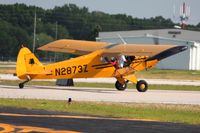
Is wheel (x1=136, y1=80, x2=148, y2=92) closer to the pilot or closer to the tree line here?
the pilot

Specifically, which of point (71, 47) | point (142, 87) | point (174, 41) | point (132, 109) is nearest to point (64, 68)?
point (142, 87)

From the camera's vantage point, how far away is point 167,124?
15.1 m

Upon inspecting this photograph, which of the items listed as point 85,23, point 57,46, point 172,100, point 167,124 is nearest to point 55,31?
point 85,23

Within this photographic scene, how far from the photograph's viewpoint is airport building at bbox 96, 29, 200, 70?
92881 millimetres

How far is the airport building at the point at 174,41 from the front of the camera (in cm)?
9288

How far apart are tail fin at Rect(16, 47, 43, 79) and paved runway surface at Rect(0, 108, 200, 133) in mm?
13253

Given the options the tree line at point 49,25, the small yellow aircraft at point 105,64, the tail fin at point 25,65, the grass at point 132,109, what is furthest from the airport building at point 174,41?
the grass at point 132,109

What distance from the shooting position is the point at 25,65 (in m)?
30.3

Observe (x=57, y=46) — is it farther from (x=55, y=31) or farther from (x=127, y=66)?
(x=55, y=31)

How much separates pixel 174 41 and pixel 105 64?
65.3 m

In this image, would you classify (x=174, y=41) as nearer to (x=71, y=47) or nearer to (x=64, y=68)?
(x=71, y=47)

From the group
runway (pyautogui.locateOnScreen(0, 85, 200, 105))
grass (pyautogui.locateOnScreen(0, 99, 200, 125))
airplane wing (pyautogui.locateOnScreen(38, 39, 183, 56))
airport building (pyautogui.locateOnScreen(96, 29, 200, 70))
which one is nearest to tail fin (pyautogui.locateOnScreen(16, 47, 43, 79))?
runway (pyautogui.locateOnScreen(0, 85, 200, 105))

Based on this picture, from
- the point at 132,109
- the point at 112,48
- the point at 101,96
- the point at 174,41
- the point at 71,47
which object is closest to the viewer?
the point at 132,109

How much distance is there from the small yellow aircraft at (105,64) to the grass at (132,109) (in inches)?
343
